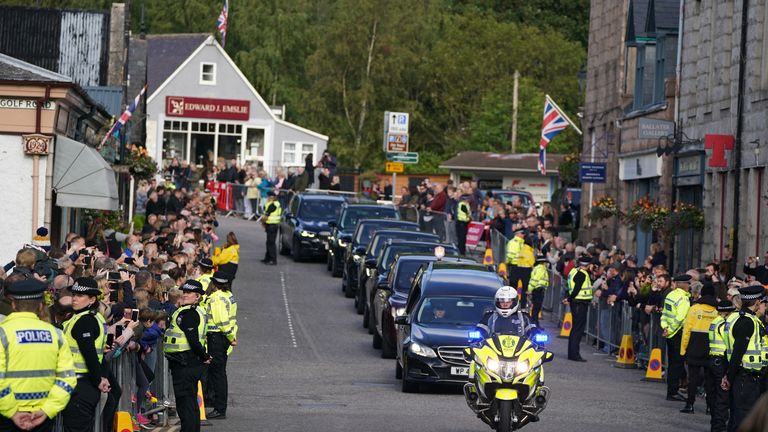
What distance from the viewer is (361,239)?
116ft

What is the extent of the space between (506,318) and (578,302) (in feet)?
34.0

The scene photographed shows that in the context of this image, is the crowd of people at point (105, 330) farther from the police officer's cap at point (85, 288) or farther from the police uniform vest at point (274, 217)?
the police uniform vest at point (274, 217)

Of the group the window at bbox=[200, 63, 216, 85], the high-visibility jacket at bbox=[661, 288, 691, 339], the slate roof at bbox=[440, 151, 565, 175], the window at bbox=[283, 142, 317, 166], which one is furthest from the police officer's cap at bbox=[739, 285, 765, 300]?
the window at bbox=[283, 142, 317, 166]

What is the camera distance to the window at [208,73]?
3022 inches

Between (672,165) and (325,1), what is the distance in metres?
65.1

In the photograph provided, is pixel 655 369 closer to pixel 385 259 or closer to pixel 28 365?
pixel 385 259

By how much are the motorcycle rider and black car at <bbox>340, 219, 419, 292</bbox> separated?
1566 cm

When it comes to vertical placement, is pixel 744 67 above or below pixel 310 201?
above

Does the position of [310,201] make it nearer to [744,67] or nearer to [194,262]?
[744,67]

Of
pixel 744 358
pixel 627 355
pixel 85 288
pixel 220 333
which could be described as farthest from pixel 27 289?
pixel 627 355

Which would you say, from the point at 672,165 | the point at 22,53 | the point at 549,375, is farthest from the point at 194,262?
the point at 22,53

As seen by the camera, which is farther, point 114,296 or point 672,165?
point 672,165

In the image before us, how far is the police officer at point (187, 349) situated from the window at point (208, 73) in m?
61.8

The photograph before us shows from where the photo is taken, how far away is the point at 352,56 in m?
80.2
